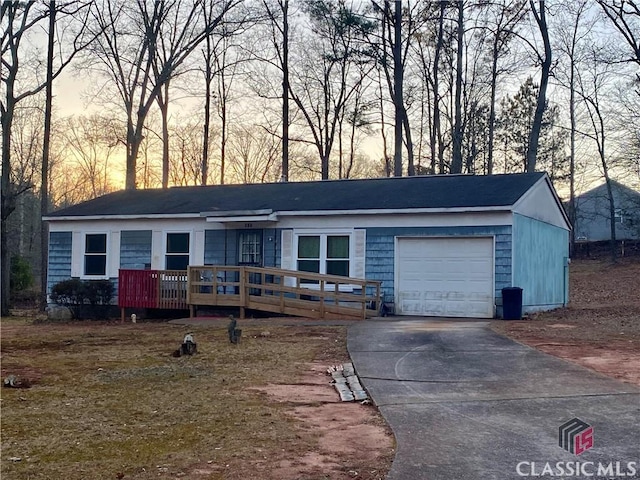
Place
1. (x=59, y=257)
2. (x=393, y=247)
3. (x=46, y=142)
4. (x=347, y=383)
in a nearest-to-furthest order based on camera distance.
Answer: (x=347, y=383), (x=393, y=247), (x=59, y=257), (x=46, y=142)

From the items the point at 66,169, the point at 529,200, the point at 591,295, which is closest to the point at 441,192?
the point at 529,200

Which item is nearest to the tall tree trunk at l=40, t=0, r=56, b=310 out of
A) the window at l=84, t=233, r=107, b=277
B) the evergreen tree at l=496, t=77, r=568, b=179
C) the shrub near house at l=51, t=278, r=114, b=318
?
the window at l=84, t=233, r=107, b=277

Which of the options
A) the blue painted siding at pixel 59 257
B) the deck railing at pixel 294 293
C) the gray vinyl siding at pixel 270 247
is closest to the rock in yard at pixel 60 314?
the blue painted siding at pixel 59 257

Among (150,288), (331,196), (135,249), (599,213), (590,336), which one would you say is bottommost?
(590,336)

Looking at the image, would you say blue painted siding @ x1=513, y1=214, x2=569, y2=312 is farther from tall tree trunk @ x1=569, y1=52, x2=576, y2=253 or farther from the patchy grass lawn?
tall tree trunk @ x1=569, y1=52, x2=576, y2=253

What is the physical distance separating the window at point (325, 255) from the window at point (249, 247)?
123 cm

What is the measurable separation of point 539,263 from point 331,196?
5862 mm

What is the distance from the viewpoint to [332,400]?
7.44 m

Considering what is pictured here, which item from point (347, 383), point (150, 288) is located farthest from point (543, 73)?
point (347, 383)

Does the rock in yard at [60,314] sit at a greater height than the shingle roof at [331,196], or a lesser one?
lesser

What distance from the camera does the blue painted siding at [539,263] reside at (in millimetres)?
16359

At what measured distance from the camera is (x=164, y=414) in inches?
266

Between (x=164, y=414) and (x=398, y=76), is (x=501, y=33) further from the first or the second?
(x=164, y=414)

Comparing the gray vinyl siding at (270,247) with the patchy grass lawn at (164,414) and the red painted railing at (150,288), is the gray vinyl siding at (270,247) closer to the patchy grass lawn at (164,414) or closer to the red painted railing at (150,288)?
the red painted railing at (150,288)
